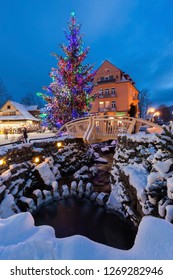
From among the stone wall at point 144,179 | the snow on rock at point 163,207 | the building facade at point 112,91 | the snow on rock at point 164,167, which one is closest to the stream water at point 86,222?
the stone wall at point 144,179

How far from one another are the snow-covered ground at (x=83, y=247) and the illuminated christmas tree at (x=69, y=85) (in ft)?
41.5

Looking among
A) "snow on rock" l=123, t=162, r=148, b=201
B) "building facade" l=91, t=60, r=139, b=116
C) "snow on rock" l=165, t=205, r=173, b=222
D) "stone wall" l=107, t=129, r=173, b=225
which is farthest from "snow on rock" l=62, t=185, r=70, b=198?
"building facade" l=91, t=60, r=139, b=116

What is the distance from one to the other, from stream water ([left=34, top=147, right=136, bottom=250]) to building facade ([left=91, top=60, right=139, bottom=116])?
20.2 meters

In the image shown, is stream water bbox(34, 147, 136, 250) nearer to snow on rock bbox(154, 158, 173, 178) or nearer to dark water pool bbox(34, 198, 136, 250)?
dark water pool bbox(34, 198, 136, 250)

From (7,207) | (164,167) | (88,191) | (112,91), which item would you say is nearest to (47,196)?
(88,191)

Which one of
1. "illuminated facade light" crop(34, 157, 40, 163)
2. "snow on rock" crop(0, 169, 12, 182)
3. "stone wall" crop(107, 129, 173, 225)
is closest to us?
"stone wall" crop(107, 129, 173, 225)

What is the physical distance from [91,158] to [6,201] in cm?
927

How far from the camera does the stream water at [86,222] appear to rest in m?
5.64

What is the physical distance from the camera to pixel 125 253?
1773mm

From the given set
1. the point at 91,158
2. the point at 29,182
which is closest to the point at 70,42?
the point at 91,158

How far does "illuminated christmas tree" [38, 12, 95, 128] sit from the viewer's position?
1408 cm

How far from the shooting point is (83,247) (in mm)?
1791
